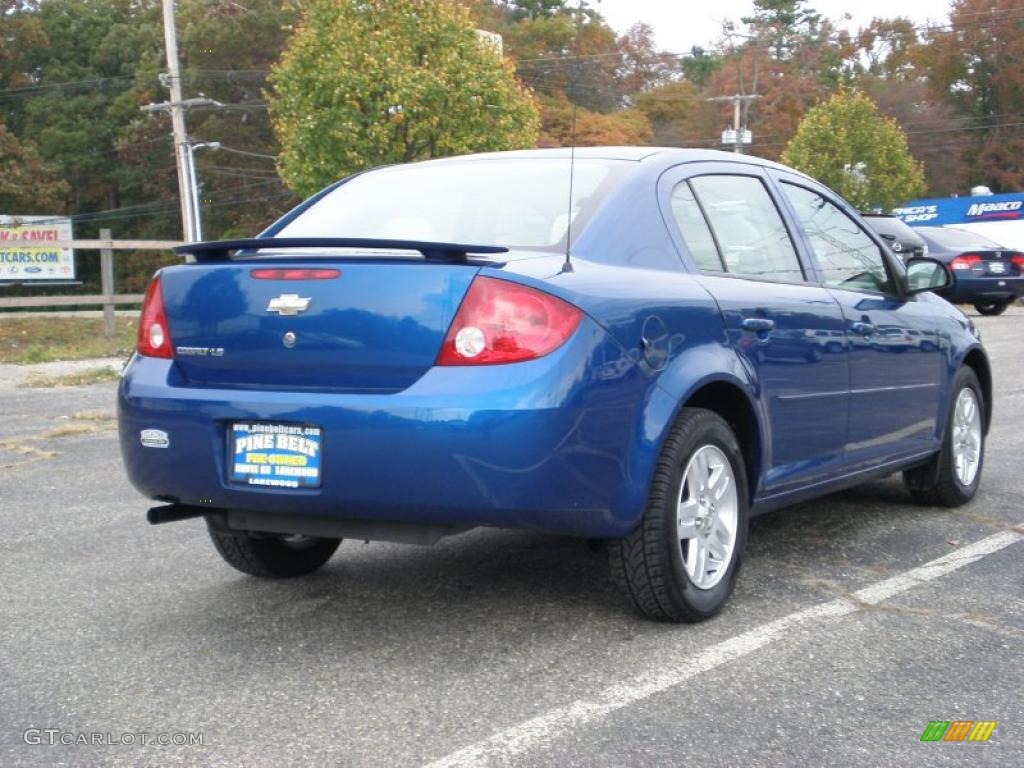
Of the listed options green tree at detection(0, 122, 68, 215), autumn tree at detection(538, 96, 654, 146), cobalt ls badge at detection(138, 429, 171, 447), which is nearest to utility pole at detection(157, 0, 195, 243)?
green tree at detection(0, 122, 68, 215)

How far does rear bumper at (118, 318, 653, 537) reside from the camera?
3.62 m

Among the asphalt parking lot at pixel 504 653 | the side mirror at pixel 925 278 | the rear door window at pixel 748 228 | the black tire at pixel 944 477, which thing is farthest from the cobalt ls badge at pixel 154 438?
the black tire at pixel 944 477

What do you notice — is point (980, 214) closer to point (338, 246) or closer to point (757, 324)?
point (757, 324)

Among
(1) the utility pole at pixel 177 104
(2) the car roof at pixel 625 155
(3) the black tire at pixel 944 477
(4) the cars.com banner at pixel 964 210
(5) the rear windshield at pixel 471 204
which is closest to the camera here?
(5) the rear windshield at pixel 471 204

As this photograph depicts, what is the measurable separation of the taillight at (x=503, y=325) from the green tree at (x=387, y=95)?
68.5ft

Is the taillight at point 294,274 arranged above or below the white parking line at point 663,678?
above

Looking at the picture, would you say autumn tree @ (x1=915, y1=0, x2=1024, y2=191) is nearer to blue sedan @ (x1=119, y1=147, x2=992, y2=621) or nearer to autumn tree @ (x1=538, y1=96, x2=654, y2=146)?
autumn tree @ (x1=538, y1=96, x2=654, y2=146)

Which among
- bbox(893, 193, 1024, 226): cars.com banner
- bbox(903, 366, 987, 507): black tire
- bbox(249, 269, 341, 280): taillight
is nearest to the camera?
bbox(249, 269, 341, 280): taillight

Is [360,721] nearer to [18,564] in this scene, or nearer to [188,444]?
[188,444]

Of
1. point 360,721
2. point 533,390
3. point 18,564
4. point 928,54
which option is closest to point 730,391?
point 533,390

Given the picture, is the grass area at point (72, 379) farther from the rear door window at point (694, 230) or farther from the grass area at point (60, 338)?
the rear door window at point (694, 230)

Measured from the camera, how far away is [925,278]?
5828mm

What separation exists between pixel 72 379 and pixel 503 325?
11007mm

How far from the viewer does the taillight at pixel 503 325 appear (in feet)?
12.1
